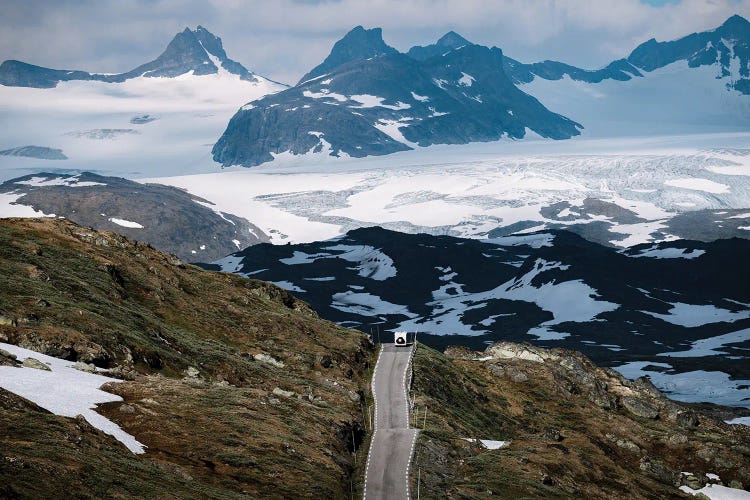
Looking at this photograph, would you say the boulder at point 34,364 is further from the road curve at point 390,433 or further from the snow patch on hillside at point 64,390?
the road curve at point 390,433

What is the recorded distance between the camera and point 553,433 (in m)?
93.2

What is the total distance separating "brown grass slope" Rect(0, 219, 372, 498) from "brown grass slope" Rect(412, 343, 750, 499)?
7.50 meters

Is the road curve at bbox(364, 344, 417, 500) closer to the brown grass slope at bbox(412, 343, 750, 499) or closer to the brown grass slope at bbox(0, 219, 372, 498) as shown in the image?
the brown grass slope at bbox(412, 343, 750, 499)

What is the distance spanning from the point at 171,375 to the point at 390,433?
17.8 metres

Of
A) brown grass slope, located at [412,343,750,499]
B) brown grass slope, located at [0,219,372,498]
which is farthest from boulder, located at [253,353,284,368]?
brown grass slope, located at [412,343,750,499]

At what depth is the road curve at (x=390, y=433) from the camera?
63.8 m

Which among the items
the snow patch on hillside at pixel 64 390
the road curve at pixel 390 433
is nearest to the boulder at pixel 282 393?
the road curve at pixel 390 433

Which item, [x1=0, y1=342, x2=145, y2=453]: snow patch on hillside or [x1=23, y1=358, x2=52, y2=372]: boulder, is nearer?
[x1=0, y1=342, x2=145, y2=453]: snow patch on hillside

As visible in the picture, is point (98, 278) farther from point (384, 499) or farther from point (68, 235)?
point (384, 499)

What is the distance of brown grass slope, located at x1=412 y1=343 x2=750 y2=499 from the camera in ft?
242

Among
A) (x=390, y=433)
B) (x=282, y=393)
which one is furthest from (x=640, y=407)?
(x=282, y=393)

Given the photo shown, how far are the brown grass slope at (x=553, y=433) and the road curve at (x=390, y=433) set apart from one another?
4.74ft

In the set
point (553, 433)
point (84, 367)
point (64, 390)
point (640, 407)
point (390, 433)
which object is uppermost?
point (64, 390)

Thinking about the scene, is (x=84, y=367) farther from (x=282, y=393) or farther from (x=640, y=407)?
(x=640, y=407)
